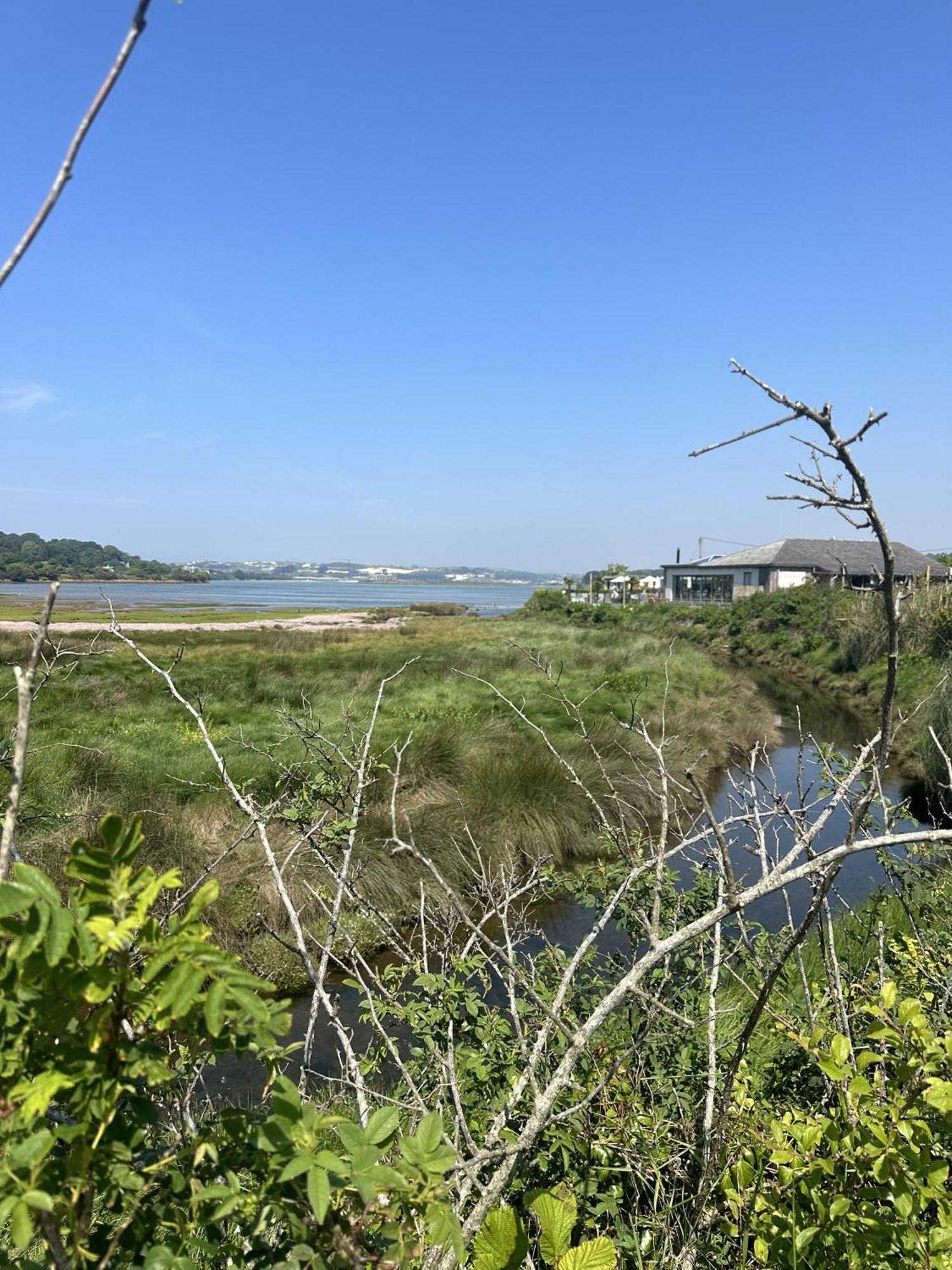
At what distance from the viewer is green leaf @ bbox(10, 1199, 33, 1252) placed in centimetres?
70

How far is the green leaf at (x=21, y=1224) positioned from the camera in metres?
0.70

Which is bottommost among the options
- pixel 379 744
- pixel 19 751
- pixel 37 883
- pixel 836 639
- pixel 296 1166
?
pixel 379 744

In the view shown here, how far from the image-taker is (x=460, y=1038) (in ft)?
8.45

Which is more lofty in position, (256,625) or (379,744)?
(256,625)

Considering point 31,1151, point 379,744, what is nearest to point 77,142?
point 31,1151

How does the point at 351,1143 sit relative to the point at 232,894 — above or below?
above

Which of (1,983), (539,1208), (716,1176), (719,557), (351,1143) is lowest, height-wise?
(716,1176)

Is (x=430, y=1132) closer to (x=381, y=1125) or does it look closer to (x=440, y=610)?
(x=381, y=1125)

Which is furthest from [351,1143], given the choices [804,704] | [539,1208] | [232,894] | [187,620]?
[187,620]

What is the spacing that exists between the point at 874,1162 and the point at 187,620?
5069 cm

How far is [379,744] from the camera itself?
11438 millimetres

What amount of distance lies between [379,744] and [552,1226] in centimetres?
995

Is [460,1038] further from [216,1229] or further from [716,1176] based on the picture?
[216,1229]

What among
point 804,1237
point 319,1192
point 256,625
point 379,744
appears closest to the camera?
point 319,1192
